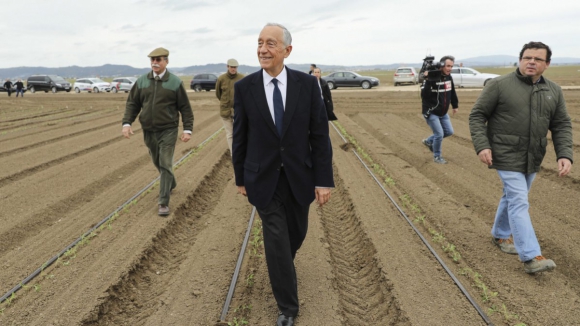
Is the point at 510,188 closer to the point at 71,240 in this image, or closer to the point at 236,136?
the point at 236,136

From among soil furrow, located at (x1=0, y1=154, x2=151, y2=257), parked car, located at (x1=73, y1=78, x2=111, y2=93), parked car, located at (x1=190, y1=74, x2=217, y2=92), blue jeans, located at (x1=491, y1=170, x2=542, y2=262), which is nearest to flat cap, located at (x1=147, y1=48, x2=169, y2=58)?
soil furrow, located at (x1=0, y1=154, x2=151, y2=257)

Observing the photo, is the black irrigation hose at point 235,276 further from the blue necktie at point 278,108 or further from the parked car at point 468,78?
the parked car at point 468,78

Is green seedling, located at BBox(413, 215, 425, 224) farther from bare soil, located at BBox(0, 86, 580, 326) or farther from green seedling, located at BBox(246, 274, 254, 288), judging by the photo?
green seedling, located at BBox(246, 274, 254, 288)

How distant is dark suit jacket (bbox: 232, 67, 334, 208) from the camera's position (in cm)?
302

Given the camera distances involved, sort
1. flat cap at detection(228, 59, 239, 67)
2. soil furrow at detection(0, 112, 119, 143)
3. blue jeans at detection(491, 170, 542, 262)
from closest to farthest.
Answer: blue jeans at detection(491, 170, 542, 262)
flat cap at detection(228, 59, 239, 67)
soil furrow at detection(0, 112, 119, 143)

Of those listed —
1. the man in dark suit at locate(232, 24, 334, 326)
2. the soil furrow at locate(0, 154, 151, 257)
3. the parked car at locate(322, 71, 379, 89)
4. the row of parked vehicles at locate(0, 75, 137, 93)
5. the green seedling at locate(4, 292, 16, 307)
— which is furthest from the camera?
the row of parked vehicles at locate(0, 75, 137, 93)

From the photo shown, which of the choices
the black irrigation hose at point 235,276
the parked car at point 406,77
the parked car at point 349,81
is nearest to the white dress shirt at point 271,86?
the black irrigation hose at point 235,276

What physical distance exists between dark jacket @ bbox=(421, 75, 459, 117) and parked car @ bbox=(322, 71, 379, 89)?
22.2 m

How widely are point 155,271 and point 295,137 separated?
2195 mm

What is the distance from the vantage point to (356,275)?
418 cm

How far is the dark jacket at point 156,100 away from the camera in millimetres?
5664

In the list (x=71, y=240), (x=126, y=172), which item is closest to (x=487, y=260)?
(x=71, y=240)

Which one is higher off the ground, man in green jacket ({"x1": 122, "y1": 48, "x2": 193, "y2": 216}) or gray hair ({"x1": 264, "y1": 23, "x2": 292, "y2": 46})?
gray hair ({"x1": 264, "y1": 23, "x2": 292, "y2": 46})

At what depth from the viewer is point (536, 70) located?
12.6 ft
